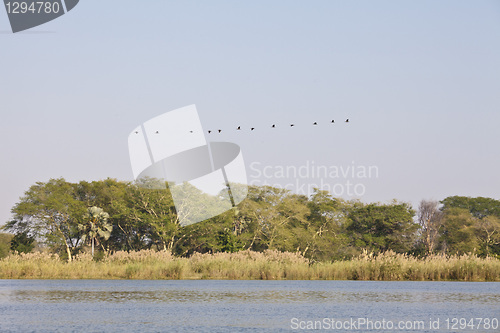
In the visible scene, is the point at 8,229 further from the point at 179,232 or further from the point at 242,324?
the point at 242,324

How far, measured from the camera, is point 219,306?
23547 millimetres

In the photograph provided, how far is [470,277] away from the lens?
122 ft

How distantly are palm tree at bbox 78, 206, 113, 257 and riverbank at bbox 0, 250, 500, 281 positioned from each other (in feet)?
67.1

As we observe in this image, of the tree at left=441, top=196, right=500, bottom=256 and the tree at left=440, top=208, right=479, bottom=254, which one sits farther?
the tree at left=440, top=208, right=479, bottom=254

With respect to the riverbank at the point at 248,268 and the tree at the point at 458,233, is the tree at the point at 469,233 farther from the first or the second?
the riverbank at the point at 248,268

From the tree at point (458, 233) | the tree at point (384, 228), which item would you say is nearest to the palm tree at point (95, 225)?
the tree at point (384, 228)

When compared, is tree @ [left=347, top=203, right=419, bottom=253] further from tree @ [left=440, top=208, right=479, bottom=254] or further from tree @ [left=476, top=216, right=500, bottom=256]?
tree @ [left=476, top=216, right=500, bottom=256]

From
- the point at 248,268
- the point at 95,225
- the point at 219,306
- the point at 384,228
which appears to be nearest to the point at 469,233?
the point at 384,228

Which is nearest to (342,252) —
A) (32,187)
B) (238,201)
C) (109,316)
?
(238,201)

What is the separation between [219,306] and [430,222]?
57.2 m

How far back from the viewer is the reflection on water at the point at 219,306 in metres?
18.7

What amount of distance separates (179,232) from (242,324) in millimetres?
43513

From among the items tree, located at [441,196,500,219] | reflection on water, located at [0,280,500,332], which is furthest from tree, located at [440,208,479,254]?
reflection on water, located at [0,280,500,332]

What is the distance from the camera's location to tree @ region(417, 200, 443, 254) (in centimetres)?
7175
